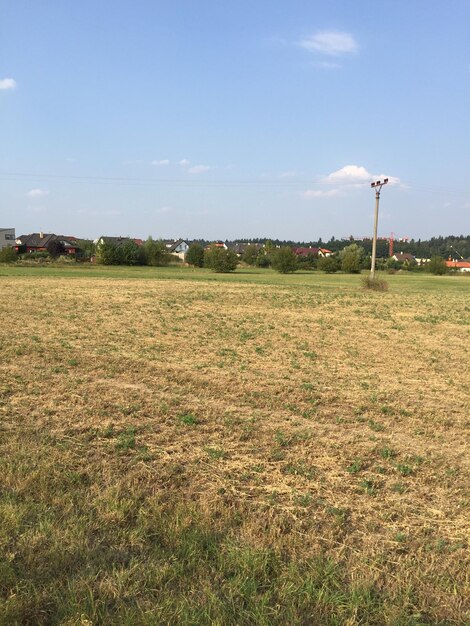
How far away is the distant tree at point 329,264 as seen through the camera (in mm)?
91375

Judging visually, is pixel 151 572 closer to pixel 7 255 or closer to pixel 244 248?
pixel 7 255

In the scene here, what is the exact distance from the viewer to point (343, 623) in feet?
8.64

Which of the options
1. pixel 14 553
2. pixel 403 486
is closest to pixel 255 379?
pixel 403 486

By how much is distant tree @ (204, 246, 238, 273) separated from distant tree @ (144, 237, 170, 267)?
13.3 metres

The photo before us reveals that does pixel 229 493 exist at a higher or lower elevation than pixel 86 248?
lower

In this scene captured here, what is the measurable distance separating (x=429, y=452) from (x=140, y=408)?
11.8 ft

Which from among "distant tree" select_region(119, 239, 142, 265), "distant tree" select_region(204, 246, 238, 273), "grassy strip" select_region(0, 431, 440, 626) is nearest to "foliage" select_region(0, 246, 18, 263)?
"distant tree" select_region(119, 239, 142, 265)

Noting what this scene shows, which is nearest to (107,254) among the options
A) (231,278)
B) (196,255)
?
(196,255)

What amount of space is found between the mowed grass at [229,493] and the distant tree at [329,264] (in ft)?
274

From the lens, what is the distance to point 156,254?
88.2 m

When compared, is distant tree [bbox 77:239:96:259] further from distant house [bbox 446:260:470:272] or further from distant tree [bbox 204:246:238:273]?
distant house [bbox 446:260:470:272]

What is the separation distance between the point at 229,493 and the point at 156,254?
3396 inches

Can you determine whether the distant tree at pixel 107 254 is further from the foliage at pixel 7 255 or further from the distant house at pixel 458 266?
the distant house at pixel 458 266

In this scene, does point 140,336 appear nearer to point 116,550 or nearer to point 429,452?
point 429,452
